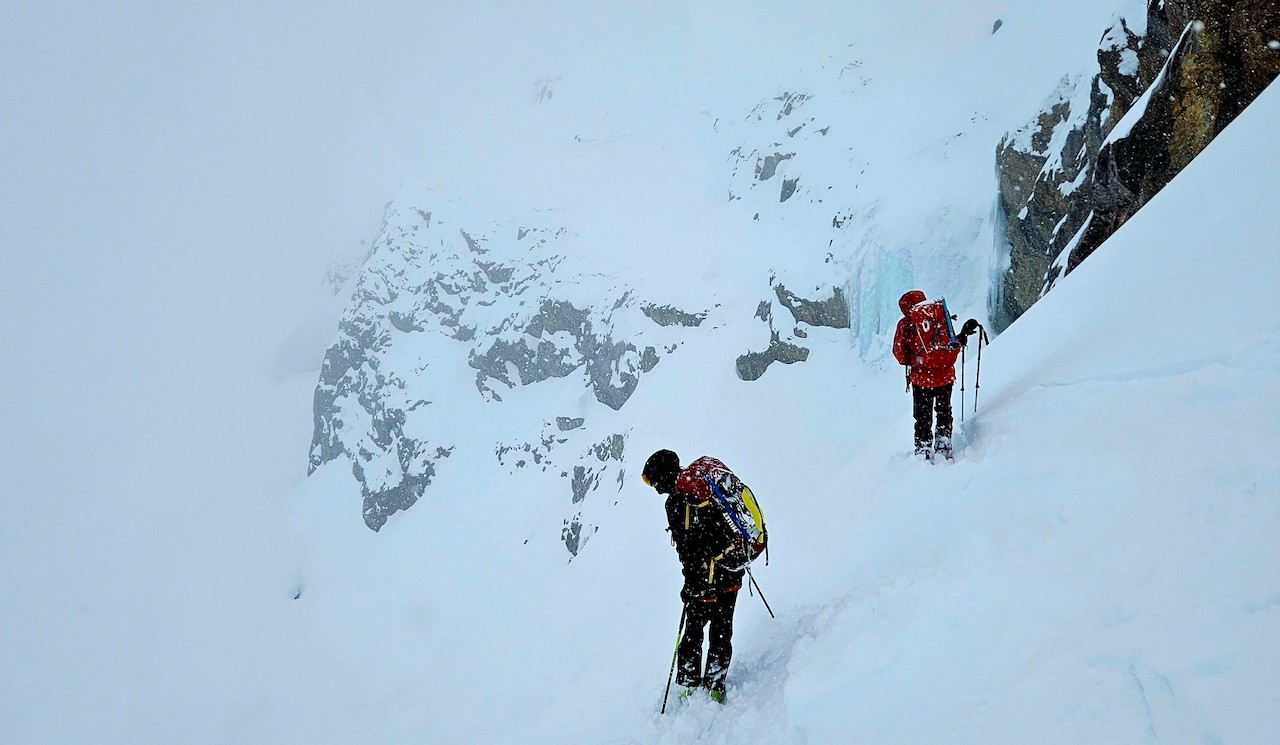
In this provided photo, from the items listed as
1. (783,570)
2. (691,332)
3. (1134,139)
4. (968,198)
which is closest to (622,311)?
(691,332)

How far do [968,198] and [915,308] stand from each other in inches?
807

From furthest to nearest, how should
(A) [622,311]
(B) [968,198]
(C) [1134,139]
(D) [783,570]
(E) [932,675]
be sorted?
(A) [622,311] < (B) [968,198] < (C) [1134,139] < (D) [783,570] < (E) [932,675]

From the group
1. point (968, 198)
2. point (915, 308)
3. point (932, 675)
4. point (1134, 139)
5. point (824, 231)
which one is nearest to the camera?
point (932, 675)

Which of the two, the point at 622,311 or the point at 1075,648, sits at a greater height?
the point at 1075,648

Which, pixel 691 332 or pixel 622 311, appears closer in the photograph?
pixel 691 332

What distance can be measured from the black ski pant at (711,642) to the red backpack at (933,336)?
269cm

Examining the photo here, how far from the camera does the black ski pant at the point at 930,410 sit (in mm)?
5318

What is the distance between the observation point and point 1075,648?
2.24 meters

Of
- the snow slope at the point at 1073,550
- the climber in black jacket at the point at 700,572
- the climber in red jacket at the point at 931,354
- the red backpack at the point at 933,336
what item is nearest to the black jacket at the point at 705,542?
the climber in black jacket at the point at 700,572

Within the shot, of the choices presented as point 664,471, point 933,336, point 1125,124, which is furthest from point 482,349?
point 664,471

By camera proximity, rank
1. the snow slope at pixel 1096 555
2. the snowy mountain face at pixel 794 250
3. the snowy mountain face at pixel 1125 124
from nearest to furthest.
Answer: the snow slope at pixel 1096 555 → the snowy mountain face at pixel 1125 124 → the snowy mountain face at pixel 794 250

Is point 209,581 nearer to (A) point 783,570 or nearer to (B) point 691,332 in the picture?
(B) point 691,332

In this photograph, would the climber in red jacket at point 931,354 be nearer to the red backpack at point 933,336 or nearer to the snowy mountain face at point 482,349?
the red backpack at point 933,336

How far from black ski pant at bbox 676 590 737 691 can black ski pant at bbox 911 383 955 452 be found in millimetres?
2572
